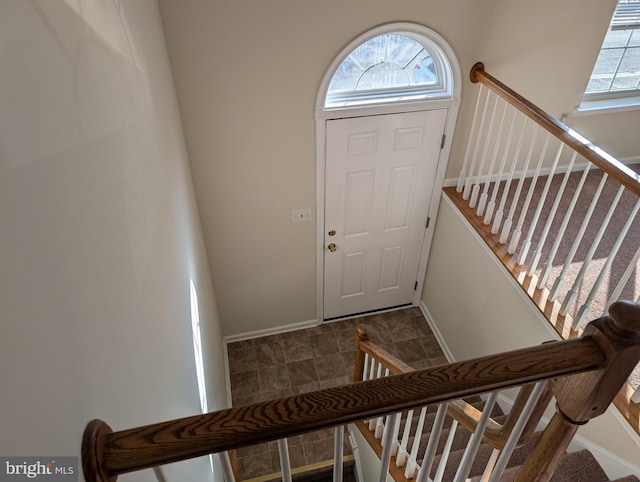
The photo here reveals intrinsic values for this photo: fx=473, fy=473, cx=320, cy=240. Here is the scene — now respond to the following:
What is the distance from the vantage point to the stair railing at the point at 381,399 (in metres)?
0.93

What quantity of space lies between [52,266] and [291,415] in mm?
553

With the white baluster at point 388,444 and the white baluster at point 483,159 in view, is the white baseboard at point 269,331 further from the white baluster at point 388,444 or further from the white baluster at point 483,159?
the white baluster at point 388,444

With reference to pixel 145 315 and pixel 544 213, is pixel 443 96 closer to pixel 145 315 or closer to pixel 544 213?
pixel 544 213

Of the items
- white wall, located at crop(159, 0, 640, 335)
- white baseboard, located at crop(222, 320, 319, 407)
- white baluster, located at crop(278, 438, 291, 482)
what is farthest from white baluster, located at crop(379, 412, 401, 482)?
white baseboard, located at crop(222, 320, 319, 407)

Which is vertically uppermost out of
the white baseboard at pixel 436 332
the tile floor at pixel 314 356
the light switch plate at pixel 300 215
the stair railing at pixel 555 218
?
the stair railing at pixel 555 218

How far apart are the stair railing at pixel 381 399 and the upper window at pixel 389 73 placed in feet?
8.60

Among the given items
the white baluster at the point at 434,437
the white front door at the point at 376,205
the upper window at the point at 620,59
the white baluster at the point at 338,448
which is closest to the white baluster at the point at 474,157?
the white front door at the point at 376,205

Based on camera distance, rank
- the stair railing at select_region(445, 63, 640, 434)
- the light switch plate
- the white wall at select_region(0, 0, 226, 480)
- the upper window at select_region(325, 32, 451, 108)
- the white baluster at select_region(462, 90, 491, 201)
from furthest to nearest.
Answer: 1. the light switch plate
2. the white baluster at select_region(462, 90, 491, 201)
3. the upper window at select_region(325, 32, 451, 108)
4. the stair railing at select_region(445, 63, 640, 434)
5. the white wall at select_region(0, 0, 226, 480)

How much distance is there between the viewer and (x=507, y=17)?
3229 mm

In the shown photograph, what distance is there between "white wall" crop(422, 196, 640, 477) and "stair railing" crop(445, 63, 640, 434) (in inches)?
5.0

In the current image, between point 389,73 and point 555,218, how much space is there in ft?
5.45

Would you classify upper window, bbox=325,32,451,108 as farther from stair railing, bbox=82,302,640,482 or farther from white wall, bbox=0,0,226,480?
stair railing, bbox=82,302,640,482

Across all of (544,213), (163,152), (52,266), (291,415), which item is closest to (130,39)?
(163,152)

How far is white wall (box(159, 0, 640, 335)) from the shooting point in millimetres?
2926
